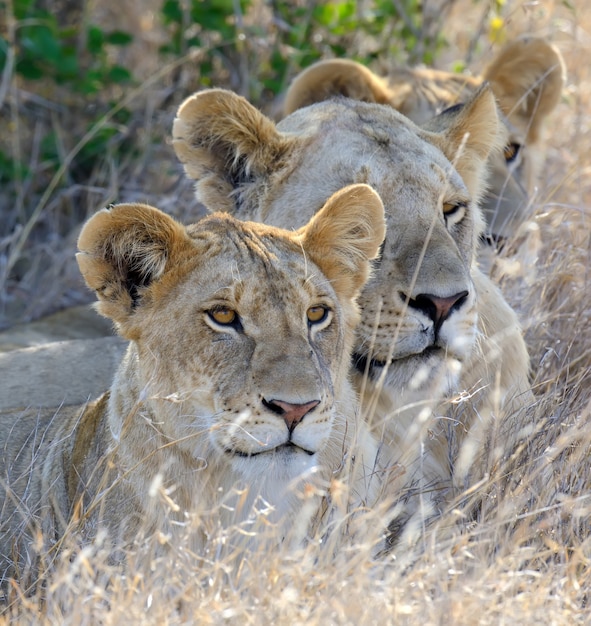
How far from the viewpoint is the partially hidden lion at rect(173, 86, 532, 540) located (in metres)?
2.91

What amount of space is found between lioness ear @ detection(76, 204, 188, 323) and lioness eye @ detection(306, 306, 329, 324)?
35 cm

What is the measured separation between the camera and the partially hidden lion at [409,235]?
2906 millimetres

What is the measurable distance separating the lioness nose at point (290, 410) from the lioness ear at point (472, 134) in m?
1.17

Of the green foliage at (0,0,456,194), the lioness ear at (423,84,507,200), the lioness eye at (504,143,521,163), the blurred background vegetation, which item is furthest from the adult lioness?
the green foliage at (0,0,456,194)

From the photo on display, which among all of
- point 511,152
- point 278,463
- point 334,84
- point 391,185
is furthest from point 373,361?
point 334,84

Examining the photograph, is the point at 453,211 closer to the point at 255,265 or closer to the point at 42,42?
the point at 255,265

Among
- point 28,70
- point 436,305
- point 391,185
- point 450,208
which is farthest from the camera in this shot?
point 28,70

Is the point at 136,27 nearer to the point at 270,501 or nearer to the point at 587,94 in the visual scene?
the point at 587,94

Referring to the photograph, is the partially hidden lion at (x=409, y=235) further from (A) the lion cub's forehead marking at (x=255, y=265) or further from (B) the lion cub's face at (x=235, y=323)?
(A) the lion cub's forehead marking at (x=255, y=265)

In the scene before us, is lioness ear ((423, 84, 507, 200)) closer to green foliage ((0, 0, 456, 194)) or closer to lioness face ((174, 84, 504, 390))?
lioness face ((174, 84, 504, 390))

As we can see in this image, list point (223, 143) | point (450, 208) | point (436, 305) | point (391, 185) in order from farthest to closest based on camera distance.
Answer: point (223, 143) < point (450, 208) < point (391, 185) < point (436, 305)

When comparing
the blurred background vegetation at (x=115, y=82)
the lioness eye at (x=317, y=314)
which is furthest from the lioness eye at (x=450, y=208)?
the blurred background vegetation at (x=115, y=82)

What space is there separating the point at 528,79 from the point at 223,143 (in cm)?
196

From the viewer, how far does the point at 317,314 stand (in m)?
2.76
